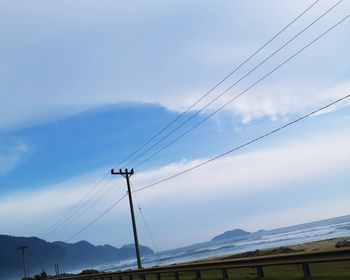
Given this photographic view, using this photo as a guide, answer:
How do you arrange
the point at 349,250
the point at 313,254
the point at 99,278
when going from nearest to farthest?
1. the point at 349,250
2. the point at 313,254
3. the point at 99,278

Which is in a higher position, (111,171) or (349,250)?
(111,171)

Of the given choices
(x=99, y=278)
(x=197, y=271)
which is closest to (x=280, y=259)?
(x=197, y=271)

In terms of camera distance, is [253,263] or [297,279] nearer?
[297,279]

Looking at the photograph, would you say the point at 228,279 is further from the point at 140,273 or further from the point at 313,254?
the point at 140,273

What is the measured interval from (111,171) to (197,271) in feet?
83.7

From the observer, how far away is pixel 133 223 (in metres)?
40.3

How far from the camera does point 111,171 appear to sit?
43281mm

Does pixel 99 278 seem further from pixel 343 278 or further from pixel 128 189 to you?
pixel 343 278

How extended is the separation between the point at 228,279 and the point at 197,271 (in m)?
1.84

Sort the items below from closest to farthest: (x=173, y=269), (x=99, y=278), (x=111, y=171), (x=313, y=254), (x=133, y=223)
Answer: (x=313, y=254) < (x=173, y=269) < (x=99, y=278) < (x=133, y=223) < (x=111, y=171)

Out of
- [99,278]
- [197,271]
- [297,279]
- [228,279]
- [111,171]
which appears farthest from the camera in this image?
[111,171]

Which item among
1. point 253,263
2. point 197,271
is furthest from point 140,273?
point 253,263

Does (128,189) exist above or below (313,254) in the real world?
above

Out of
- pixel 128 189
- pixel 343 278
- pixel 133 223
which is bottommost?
pixel 343 278
